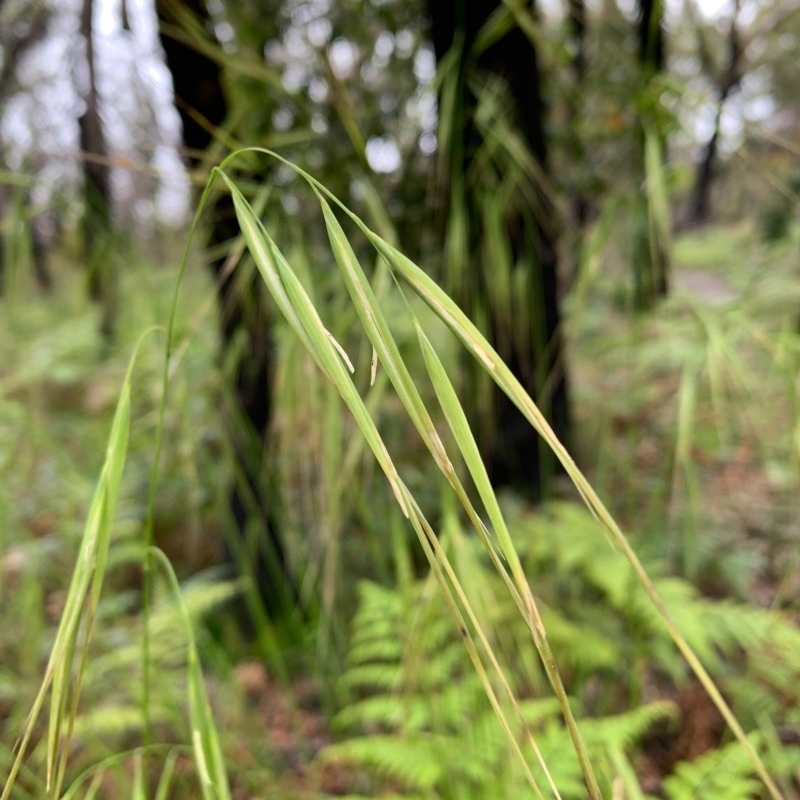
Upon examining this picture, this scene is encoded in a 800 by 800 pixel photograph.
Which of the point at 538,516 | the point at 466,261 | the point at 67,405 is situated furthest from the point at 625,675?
the point at 67,405

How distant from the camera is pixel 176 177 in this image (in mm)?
625

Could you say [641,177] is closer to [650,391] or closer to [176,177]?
[176,177]

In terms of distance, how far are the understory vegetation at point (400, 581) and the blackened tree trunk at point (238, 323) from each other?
73mm

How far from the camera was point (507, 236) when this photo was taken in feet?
4.10

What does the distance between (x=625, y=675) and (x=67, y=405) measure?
108 inches

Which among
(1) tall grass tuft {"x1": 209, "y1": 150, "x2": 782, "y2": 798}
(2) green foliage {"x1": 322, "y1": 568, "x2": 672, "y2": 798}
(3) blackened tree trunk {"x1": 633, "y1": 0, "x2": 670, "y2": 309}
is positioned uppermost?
(3) blackened tree trunk {"x1": 633, "y1": 0, "x2": 670, "y2": 309}

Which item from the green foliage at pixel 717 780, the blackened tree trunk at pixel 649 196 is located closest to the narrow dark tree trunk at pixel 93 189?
the blackened tree trunk at pixel 649 196

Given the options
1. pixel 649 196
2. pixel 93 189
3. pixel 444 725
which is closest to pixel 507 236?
pixel 649 196

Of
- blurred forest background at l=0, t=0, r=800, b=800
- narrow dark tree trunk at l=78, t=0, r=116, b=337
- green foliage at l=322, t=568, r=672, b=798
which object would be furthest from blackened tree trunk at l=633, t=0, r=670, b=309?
narrow dark tree trunk at l=78, t=0, r=116, b=337

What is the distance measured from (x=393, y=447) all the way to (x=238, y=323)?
539 millimetres

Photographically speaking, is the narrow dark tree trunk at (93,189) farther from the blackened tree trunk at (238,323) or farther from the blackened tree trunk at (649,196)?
the blackened tree trunk at (649,196)

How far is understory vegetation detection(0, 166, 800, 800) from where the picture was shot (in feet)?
1.19

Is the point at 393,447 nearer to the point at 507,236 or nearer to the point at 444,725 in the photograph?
the point at 507,236

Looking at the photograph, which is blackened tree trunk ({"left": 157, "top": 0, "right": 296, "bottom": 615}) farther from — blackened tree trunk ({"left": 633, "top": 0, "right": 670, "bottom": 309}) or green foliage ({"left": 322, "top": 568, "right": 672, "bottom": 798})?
blackened tree trunk ({"left": 633, "top": 0, "right": 670, "bottom": 309})
